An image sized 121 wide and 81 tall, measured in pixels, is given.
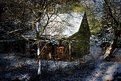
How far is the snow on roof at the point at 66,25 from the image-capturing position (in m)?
30.7

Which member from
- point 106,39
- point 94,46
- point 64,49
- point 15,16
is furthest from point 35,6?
point 94,46

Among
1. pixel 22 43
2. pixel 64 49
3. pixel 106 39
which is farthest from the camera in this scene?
pixel 106 39

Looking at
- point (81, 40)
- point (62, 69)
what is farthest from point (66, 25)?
point (62, 69)

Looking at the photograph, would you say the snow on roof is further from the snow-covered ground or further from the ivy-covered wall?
the snow-covered ground

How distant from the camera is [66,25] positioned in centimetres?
3181

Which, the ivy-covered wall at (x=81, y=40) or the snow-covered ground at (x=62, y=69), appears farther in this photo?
the ivy-covered wall at (x=81, y=40)

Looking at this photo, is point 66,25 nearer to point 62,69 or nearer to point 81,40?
point 81,40

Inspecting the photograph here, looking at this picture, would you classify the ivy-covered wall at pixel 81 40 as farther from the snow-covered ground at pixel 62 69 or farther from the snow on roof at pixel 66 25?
the snow-covered ground at pixel 62 69

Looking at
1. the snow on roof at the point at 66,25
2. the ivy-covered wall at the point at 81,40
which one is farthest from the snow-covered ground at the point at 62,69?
the snow on roof at the point at 66,25

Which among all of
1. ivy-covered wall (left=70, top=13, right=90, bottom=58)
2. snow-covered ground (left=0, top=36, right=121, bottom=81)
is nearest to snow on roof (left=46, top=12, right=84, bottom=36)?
ivy-covered wall (left=70, top=13, right=90, bottom=58)

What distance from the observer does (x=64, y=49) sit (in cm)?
3241

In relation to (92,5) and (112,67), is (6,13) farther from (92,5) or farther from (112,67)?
(92,5)

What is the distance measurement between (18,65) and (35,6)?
676cm

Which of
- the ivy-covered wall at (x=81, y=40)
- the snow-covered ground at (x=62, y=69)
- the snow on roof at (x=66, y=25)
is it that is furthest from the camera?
the ivy-covered wall at (x=81, y=40)
